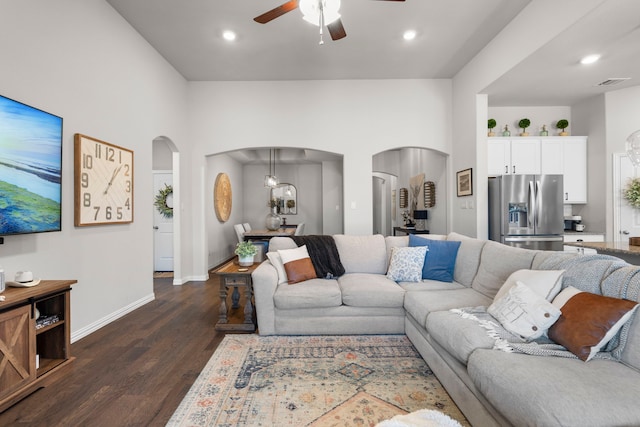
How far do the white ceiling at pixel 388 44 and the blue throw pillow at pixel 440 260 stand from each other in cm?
221

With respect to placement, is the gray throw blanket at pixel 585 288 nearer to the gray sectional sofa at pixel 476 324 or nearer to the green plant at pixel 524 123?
the gray sectional sofa at pixel 476 324

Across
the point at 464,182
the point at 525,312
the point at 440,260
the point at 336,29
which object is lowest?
the point at 525,312

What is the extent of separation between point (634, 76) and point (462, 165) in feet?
7.50

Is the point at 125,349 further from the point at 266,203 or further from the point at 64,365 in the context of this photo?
the point at 266,203

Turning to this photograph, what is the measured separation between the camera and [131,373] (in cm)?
225

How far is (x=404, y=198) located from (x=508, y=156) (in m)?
3.39

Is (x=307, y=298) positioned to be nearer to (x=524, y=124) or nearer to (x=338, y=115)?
(x=338, y=115)

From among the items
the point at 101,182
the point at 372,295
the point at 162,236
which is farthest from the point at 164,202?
the point at 372,295

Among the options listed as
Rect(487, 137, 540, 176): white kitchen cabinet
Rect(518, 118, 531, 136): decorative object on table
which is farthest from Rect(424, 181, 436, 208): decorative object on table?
Rect(518, 118, 531, 136): decorative object on table

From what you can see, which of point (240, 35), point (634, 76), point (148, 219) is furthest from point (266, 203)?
point (634, 76)

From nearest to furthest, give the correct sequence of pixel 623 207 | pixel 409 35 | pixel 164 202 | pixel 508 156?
pixel 409 35 → pixel 623 207 → pixel 508 156 → pixel 164 202

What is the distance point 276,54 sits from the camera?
4.16 metres

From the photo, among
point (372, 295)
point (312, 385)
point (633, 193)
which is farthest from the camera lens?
point (633, 193)

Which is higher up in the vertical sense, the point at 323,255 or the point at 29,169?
the point at 29,169
